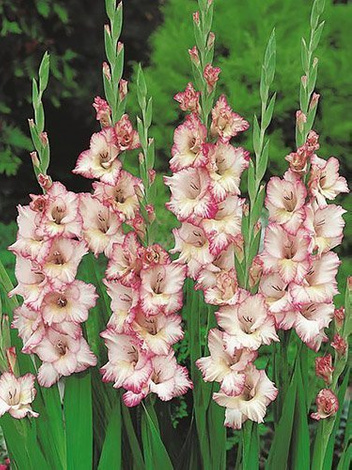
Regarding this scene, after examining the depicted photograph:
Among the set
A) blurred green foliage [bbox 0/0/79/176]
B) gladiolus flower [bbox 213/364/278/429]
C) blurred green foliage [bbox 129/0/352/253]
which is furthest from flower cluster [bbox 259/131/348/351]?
blurred green foliage [bbox 0/0/79/176]

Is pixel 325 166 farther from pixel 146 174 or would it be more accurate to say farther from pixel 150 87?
pixel 150 87

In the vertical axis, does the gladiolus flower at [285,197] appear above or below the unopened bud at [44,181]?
Result: below

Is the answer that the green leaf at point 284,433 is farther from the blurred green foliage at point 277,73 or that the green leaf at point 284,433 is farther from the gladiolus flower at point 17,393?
the blurred green foliage at point 277,73

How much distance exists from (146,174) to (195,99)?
19 cm

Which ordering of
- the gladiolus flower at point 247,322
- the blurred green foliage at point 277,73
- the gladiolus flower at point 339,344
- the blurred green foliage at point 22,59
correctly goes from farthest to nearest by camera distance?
the blurred green foliage at point 22,59 < the blurred green foliage at point 277,73 < the gladiolus flower at point 339,344 < the gladiolus flower at point 247,322

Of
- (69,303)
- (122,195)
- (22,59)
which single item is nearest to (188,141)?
(122,195)

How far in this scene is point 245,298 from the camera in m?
1.95

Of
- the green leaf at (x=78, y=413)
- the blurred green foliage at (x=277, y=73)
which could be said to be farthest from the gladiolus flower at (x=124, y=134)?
the blurred green foliage at (x=277, y=73)

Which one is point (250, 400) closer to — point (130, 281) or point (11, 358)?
point (130, 281)

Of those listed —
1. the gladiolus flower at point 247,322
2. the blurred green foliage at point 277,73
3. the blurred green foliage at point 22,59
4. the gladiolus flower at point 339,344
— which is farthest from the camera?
the blurred green foliage at point 22,59

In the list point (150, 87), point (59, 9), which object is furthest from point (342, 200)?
point (59, 9)

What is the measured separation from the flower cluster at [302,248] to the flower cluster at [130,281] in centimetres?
19

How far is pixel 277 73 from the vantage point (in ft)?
14.5

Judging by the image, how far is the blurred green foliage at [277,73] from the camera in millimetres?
4422
